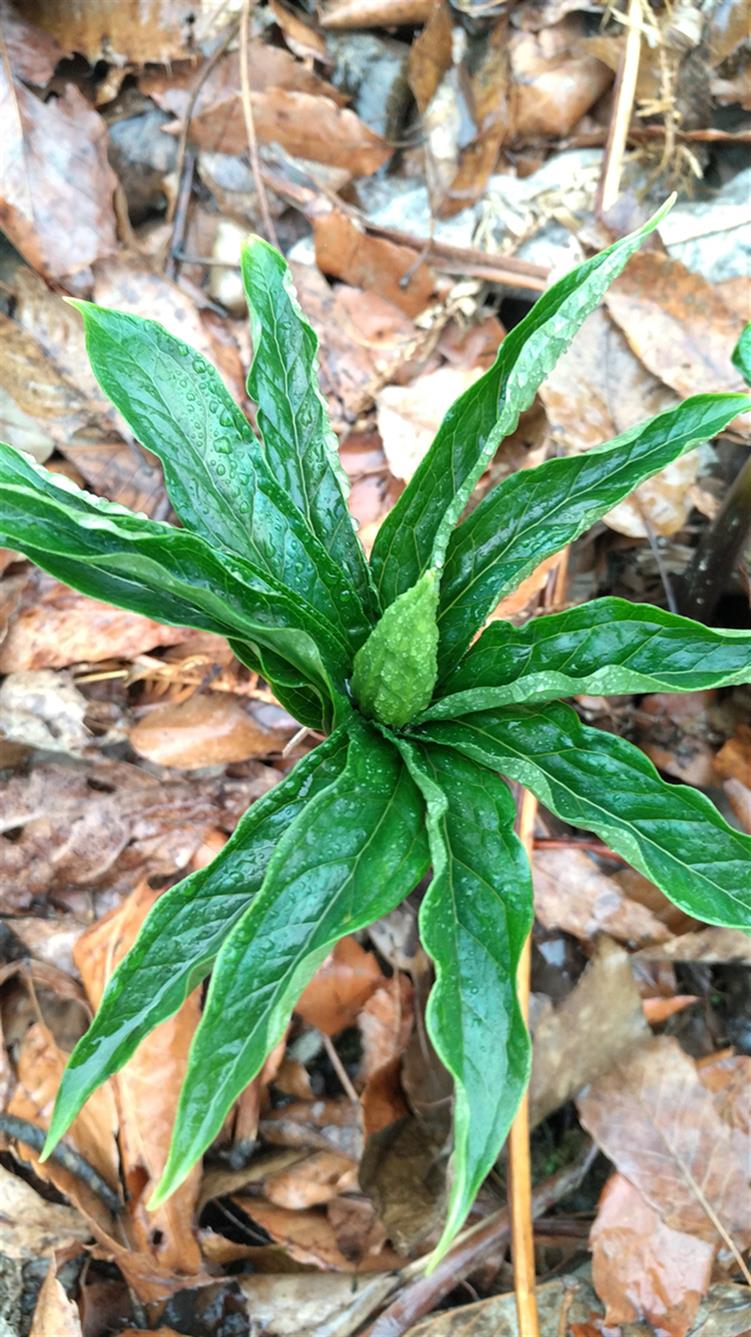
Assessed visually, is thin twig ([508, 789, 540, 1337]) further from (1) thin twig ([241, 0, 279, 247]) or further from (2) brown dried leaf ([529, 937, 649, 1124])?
(1) thin twig ([241, 0, 279, 247])

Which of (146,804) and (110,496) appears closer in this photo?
(146,804)

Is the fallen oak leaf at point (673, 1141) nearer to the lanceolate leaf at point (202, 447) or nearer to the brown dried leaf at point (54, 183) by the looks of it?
the lanceolate leaf at point (202, 447)

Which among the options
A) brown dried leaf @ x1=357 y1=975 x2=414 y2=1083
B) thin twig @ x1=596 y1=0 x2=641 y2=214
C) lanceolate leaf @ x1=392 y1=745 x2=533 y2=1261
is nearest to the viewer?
lanceolate leaf @ x1=392 y1=745 x2=533 y2=1261

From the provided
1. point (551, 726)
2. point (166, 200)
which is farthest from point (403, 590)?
point (166, 200)

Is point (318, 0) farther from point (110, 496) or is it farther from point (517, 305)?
point (110, 496)

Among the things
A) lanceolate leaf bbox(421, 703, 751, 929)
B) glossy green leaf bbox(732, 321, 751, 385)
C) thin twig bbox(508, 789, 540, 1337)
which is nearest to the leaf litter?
thin twig bbox(508, 789, 540, 1337)

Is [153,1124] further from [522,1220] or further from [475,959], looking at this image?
[475,959]

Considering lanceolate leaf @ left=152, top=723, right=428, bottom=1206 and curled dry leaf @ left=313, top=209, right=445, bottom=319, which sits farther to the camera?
curled dry leaf @ left=313, top=209, right=445, bottom=319
